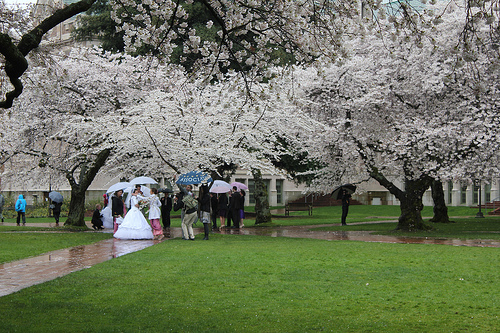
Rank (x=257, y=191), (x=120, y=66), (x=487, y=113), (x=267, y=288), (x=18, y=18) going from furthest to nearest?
(x=257, y=191), (x=120, y=66), (x=487, y=113), (x=18, y=18), (x=267, y=288)

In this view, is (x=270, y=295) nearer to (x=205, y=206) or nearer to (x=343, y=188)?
(x=205, y=206)

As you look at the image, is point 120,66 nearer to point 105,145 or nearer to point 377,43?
point 105,145

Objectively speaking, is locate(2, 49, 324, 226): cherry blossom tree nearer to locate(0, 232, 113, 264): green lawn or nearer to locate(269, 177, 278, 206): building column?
locate(0, 232, 113, 264): green lawn

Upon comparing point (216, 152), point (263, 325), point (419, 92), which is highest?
point (419, 92)

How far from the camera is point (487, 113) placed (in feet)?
62.2

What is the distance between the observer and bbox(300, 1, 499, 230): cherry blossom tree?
62.8ft

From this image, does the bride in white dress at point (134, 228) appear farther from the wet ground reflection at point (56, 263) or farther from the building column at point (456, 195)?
the building column at point (456, 195)

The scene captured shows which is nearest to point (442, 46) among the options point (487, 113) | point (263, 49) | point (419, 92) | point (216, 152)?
point (419, 92)

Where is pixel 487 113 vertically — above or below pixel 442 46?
below

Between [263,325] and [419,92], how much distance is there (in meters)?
16.3

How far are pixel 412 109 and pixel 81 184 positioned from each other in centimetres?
1462

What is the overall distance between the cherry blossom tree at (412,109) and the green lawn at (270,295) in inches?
282

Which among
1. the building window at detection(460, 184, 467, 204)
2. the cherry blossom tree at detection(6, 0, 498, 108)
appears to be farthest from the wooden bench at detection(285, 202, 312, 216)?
the cherry blossom tree at detection(6, 0, 498, 108)

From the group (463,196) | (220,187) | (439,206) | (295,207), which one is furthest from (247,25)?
(463,196)
